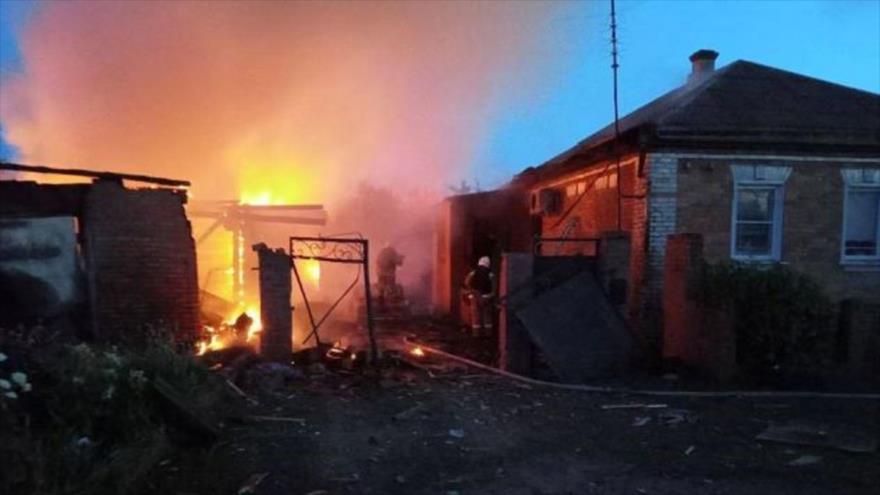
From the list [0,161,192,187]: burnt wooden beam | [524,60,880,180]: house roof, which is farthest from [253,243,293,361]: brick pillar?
[524,60,880,180]: house roof

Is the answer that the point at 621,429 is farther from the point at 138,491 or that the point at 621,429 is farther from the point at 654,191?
the point at 654,191

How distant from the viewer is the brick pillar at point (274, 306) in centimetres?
893

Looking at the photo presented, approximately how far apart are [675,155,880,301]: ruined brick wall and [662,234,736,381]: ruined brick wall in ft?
5.68

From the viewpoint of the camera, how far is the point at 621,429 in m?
6.73

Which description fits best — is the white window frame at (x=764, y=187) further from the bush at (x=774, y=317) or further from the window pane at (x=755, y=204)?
the bush at (x=774, y=317)

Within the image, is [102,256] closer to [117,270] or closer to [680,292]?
[117,270]

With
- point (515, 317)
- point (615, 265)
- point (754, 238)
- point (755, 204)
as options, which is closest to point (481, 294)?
point (515, 317)

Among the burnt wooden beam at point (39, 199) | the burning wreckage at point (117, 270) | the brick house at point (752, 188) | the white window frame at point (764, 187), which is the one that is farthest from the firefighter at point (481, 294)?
the burnt wooden beam at point (39, 199)

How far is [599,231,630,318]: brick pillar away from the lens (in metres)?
9.81

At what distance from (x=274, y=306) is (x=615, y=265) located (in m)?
4.78

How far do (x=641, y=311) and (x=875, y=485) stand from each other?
6172mm

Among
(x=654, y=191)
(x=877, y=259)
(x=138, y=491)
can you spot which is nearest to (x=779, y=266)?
(x=654, y=191)

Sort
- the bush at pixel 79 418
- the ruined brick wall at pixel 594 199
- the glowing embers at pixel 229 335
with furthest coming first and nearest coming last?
the ruined brick wall at pixel 594 199 < the glowing embers at pixel 229 335 < the bush at pixel 79 418

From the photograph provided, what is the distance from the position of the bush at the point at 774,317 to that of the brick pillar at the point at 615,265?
3.87 feet
